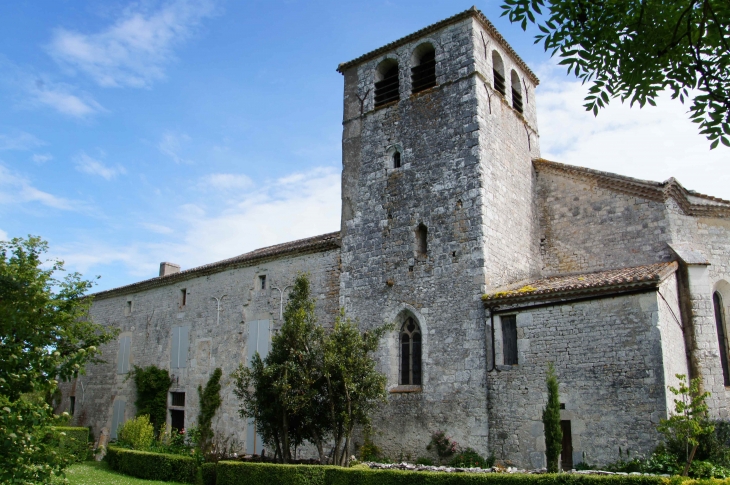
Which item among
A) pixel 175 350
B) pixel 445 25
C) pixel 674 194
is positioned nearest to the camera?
pixel 674 194

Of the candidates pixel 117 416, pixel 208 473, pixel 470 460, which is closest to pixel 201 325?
pixel 117 416

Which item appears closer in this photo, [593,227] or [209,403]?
[593,227]

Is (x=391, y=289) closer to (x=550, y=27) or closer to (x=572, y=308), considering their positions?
(x=572, y=308)

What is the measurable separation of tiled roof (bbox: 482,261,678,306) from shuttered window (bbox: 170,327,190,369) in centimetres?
1217

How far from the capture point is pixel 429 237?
15992 mm

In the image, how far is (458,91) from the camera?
16.6 meters

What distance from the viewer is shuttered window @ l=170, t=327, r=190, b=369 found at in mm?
21566

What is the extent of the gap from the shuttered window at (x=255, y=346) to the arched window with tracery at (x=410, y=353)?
16.4ft

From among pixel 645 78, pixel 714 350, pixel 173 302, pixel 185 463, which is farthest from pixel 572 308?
pixel 173 302

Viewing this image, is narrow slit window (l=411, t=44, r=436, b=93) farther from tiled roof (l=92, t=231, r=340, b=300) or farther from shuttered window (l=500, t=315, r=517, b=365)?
shuttered window (l=500, t=315, r=517, b=365)

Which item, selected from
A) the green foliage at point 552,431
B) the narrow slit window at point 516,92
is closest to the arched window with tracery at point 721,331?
the green foliage at point 552,431

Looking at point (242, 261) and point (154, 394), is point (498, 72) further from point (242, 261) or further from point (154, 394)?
point (154, 394)

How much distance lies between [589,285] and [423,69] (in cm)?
872

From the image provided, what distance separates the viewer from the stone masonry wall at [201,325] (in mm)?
18703
